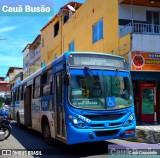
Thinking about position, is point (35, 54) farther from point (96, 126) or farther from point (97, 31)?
point (96, 126)

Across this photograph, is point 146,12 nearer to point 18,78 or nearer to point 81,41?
point 81,41

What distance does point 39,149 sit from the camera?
10.2 m

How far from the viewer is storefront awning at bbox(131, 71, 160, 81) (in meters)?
17.0

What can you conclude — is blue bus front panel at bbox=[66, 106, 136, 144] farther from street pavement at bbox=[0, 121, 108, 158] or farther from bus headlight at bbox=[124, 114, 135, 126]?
street pavement at bbox=[0, 121, 108, 158]

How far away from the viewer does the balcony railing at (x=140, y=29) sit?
17492mm

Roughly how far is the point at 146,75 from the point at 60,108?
8961 millimetres

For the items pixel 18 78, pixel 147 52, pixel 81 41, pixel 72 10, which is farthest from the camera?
pixel 18 78

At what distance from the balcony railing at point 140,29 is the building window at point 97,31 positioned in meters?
2.61

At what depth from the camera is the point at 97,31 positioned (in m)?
21.3

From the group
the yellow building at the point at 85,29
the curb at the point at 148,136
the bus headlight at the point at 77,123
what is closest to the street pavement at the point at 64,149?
the bus headlight at the point at 77,123

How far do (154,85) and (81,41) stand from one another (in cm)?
830

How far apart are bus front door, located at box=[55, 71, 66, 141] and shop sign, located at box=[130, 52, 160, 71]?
7354mm

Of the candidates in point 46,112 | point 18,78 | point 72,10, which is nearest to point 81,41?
point 72,10

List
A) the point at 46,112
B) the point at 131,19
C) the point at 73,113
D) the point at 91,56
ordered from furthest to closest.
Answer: the point at 131,19
the point at 46,112
the point at 91,56
the point at 73,113
